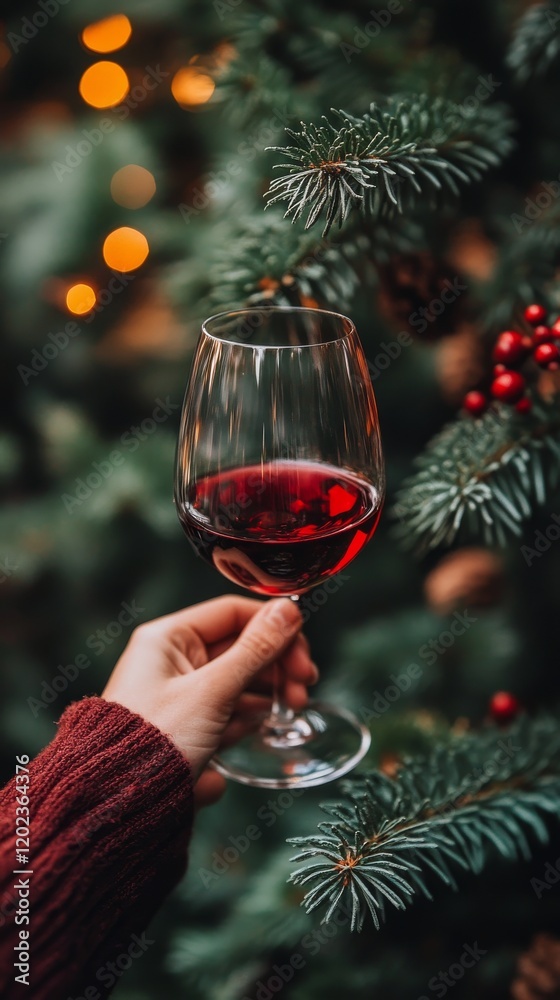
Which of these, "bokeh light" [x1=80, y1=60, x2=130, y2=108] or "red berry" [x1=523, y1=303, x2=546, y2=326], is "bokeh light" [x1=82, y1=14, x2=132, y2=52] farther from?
"red berry" [x1=523, y1=303, x2=546, y2=326]

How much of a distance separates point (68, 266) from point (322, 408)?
1.53ft

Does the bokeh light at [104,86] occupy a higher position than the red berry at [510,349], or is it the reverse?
the bokeh light at [104,86]

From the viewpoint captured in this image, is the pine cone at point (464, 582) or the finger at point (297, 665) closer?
the finger at point (297, 665)

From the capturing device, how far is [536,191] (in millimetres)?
841

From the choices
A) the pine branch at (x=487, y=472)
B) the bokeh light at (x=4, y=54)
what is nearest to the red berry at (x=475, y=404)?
the pine branch at (x=487, y=472)

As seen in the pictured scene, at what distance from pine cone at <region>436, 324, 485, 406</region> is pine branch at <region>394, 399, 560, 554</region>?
0.40ft

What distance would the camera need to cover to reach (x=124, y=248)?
1058 mm

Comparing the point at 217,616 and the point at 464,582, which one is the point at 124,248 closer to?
the point at 217,616

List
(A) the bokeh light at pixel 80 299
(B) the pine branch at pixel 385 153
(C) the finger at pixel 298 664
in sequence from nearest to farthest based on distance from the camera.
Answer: (B) the pine branch at pixel 385 153, (C) the finger at pixel 298 664, (A) the bokeh light at pixel 80 299

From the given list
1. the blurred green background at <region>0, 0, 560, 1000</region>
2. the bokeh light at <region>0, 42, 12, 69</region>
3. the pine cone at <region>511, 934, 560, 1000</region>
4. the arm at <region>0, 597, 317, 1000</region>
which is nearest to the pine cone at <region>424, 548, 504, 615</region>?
the blurred green background at <region>0, 0, 560, 1000</region>

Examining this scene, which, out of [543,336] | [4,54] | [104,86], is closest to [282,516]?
[543,336]

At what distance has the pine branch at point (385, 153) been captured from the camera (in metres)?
0.62

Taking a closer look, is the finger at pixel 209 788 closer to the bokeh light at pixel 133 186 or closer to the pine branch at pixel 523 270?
the pine branch at pixel 523 270

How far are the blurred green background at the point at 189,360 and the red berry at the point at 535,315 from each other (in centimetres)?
13
